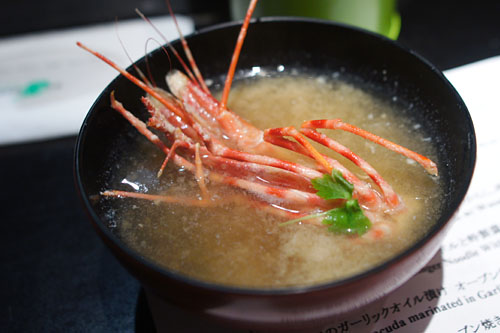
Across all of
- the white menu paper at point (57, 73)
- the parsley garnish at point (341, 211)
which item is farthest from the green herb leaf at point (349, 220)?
the white menu paper at point (57, 73)

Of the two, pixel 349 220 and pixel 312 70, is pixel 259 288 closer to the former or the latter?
pixel 349 220

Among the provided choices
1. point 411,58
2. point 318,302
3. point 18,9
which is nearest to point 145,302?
point 318,302

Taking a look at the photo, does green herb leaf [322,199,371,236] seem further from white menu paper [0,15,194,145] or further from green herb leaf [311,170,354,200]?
white menu paper [0,15,194,145]

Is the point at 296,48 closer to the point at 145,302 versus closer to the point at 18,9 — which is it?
the point at 145,302

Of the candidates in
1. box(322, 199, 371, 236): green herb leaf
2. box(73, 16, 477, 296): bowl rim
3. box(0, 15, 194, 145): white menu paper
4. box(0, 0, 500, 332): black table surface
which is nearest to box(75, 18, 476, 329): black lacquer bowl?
box(73, 16, 477, 296): bowl rim

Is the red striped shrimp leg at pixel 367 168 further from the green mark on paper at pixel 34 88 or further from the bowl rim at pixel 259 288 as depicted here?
the green mark on paper at pixel 34 88

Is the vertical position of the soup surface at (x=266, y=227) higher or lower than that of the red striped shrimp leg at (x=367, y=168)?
lower

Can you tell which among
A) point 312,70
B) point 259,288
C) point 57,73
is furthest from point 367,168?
point 57,73
